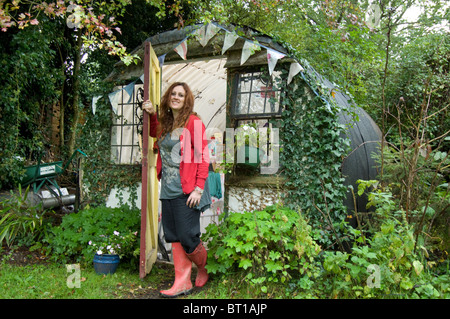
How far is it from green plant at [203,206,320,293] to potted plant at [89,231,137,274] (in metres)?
1.14

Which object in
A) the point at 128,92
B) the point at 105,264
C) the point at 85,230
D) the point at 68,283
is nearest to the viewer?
the point at 68,283

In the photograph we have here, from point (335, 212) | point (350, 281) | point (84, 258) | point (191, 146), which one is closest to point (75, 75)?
point (84, 258)

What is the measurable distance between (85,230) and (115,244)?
50 cm

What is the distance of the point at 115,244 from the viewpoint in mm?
4336

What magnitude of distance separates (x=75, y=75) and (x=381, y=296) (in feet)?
28.5

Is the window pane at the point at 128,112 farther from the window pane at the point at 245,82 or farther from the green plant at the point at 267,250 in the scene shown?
the green plant at the point at 267,250

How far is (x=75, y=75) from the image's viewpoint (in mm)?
9219

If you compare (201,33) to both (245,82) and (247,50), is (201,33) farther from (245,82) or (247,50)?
(245,82)

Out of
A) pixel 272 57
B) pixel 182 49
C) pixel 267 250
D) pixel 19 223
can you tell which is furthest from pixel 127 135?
pixel 267 250

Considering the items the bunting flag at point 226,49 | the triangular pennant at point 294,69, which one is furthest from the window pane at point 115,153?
the triangular pennant at point 294,69

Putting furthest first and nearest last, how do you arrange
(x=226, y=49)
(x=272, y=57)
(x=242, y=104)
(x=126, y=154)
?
(x=126, y=154), (x=242, y=104), (x=226, y=49), (x=272, y=57)

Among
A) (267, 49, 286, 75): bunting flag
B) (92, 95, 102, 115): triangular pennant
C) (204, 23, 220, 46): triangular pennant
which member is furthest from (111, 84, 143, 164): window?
(267, 49, 286, 75): bunting flag

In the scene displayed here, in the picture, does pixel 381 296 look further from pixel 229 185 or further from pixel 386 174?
pixel 229 185

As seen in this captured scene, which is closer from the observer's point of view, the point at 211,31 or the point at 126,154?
the point at 211,31
